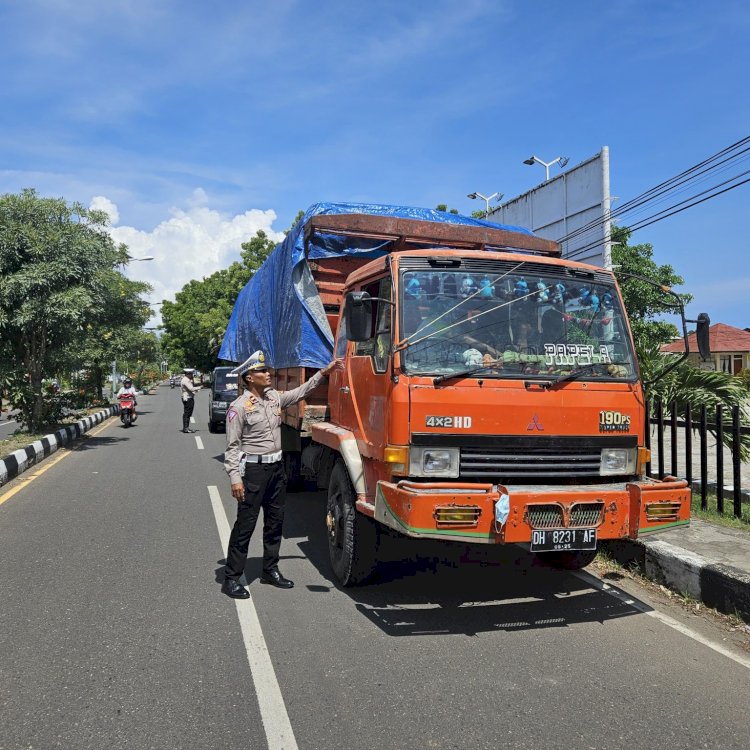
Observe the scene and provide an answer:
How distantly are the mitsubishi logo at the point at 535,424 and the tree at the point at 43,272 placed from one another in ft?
38.0

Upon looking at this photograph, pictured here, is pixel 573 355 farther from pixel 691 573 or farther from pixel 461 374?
pixel 691 573

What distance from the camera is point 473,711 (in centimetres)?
325

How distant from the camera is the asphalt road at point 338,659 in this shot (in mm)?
3082

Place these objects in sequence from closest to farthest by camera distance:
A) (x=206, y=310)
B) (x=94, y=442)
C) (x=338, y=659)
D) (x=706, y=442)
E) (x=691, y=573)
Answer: (x=338, y=659) < (x=691, y=573) < (x=706, y=442) < (x=94, y=442) < (x=206, y=310)

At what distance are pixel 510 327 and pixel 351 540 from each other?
1936 mm

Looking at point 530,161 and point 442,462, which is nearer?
point 442,462

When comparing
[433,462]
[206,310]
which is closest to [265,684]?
[433,462]

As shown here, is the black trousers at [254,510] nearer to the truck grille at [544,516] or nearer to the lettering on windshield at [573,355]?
the truck grille at [544,516]

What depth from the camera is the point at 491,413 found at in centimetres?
426

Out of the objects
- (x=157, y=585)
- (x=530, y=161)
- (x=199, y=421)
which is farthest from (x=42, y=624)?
(x=530, y=161)

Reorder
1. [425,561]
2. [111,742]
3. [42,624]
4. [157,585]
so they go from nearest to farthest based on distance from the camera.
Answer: [111,742] < [42,624] < [157,585] < [425,561]

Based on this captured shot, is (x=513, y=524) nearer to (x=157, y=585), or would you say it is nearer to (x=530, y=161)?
(x=157, y=585)

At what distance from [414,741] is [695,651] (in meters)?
2.08

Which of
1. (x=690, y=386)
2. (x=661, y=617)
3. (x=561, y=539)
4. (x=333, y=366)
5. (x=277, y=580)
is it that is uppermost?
(x=333, y=366)
